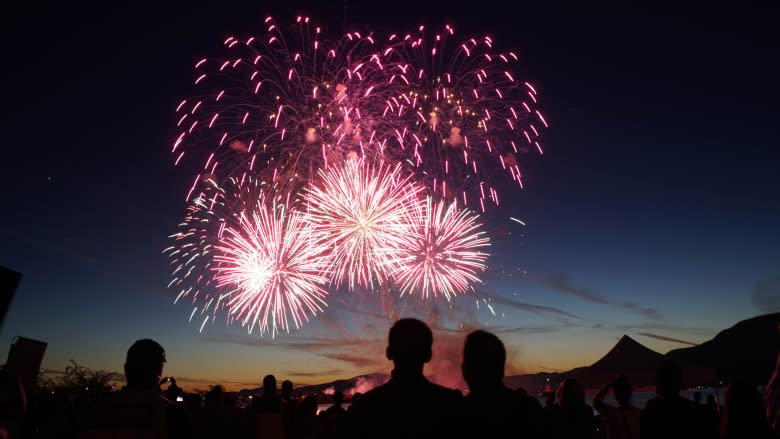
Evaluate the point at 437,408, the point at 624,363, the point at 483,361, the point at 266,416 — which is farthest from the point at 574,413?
the point at 624,363

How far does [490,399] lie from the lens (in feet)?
10.9

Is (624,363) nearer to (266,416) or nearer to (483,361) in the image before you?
(266,416)

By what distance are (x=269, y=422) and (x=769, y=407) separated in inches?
236

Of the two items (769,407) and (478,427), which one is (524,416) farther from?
(769,407)

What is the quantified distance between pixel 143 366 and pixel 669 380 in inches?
183

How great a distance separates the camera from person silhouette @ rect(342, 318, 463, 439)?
3.31m

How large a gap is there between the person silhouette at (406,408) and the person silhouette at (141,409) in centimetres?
137

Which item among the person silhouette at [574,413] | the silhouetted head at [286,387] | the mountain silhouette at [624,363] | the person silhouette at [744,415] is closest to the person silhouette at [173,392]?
the silhouetted head at [286,387]

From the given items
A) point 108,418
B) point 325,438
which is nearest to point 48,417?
point 325,438

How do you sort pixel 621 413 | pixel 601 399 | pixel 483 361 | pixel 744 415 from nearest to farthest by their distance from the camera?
pixel 483 361, pixel 744 415, pixel 621 413, pixel 601 399

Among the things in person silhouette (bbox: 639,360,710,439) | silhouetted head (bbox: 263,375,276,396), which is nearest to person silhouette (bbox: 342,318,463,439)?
person silhouette (bbox: 639,360,710,439)

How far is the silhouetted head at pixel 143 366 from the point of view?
13.3 ft

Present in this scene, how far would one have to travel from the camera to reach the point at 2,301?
5.86 m

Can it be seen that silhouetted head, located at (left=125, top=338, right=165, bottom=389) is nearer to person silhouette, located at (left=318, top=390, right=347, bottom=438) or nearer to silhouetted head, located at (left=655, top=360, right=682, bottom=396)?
person silhouette, located at (left=318, top=390, right=347, bottom=438)
